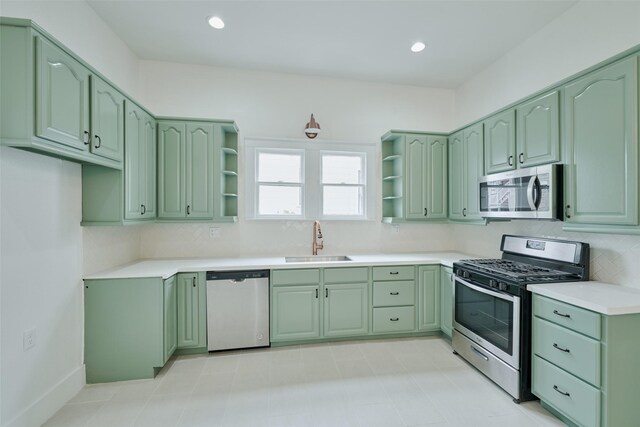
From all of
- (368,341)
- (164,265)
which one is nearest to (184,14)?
(164,265)

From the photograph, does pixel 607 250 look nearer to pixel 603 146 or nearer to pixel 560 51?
pixel 603 146

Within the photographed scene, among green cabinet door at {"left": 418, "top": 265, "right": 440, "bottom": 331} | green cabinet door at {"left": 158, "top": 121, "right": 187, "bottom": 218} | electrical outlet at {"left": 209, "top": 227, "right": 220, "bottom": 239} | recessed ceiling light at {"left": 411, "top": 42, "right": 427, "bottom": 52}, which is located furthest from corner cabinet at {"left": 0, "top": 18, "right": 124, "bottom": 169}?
green cabinet door at {"left": 418, "top": 265, "right": 440, "bottom": 331}

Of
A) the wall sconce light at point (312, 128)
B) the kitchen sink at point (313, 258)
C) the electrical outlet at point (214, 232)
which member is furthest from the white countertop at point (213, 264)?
the wall sconce light at point (312, 128)

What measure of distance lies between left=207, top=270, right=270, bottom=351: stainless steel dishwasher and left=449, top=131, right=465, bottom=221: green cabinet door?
229 centimetres

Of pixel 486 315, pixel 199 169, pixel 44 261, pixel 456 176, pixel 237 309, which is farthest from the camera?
pixel 456 176

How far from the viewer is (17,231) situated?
1.72 metres

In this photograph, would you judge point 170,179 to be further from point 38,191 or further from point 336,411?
point 336,411

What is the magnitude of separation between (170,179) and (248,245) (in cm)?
113

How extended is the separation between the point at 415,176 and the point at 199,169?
248cm

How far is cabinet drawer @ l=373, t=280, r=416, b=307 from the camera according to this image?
3.02m

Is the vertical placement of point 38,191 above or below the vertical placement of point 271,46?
below

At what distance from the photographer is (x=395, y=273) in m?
3.05

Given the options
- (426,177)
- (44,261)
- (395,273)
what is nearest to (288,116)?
(426,177)

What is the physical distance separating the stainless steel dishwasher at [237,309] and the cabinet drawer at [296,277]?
99 mm
